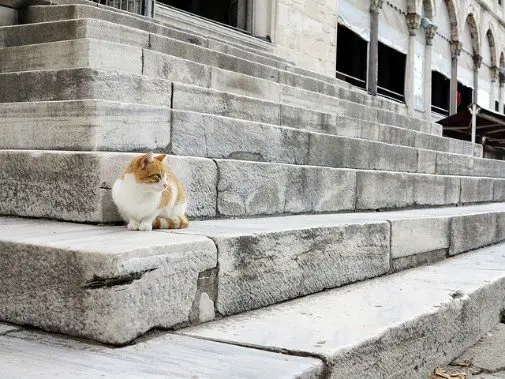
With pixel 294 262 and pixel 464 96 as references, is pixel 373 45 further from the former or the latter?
pixel 294 262

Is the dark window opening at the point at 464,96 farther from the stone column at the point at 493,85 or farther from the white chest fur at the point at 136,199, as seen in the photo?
the white chest fur at the point at 136,199

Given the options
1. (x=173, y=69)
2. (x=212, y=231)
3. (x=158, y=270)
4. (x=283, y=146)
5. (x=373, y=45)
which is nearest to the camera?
(x=158, y=270)

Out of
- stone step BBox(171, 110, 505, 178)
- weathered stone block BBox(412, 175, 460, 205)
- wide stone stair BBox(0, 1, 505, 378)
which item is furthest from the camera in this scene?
weathered stone block BBox(412, 175, 460, 205)

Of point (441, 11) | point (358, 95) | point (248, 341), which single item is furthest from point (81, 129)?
point (441, 11)

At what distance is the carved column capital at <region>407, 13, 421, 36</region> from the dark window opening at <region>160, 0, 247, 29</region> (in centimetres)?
720

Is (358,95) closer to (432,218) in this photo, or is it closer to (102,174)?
(432,218)

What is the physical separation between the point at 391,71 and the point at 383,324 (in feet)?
68.5

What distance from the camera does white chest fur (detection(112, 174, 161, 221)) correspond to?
9.96ft

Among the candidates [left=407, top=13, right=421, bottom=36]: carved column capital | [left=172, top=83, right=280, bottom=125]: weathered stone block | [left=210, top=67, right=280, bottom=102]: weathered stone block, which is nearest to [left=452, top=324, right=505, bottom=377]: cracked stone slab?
[left=172, top=83, right=280, bottom=125]: weathered stone block

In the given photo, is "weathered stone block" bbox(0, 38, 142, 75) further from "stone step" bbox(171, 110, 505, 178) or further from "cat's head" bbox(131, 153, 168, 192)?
"cat's head" bbox(131, 153, 168, 192)

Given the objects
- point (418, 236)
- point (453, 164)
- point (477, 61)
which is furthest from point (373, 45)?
point (418, 236)

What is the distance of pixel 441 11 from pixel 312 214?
1868 centimetres

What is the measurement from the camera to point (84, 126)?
144 inches

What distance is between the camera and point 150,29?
267 inches
